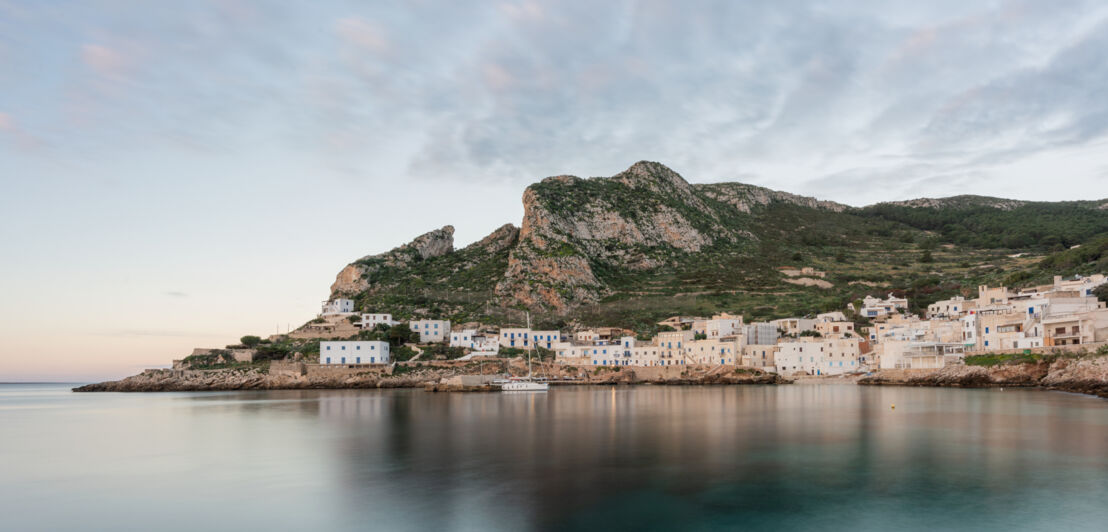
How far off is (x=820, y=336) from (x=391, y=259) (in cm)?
6729

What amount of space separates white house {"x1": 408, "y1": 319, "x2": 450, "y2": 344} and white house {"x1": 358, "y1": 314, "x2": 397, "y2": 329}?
3530 mm

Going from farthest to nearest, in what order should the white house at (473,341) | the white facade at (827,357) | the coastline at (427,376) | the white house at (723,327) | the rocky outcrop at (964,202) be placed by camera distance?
1. the rocky outcrop at (964,202)
2. the white house at (473,341)
3. the white house at (723,327)
4. the coastline at (427,376)
5. the white facade at (827,357)

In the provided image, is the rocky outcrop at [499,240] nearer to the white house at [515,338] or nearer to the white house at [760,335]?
the white house at [515,338]

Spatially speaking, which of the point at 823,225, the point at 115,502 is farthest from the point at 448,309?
the point at 823,225

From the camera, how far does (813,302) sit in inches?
3255

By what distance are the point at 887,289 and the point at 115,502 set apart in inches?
3502

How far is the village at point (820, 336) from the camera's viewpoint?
49.6 metres

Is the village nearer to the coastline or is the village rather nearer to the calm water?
the coastline

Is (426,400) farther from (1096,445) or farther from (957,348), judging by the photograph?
(957,348)

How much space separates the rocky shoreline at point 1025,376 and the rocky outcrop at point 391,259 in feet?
232

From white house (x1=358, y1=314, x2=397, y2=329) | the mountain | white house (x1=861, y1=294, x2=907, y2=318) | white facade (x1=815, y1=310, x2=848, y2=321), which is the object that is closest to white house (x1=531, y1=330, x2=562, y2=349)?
the mountain

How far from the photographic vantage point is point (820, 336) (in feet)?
213

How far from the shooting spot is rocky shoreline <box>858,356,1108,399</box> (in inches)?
1609

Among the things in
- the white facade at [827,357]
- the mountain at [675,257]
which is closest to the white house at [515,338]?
the mountain at [675,257]
